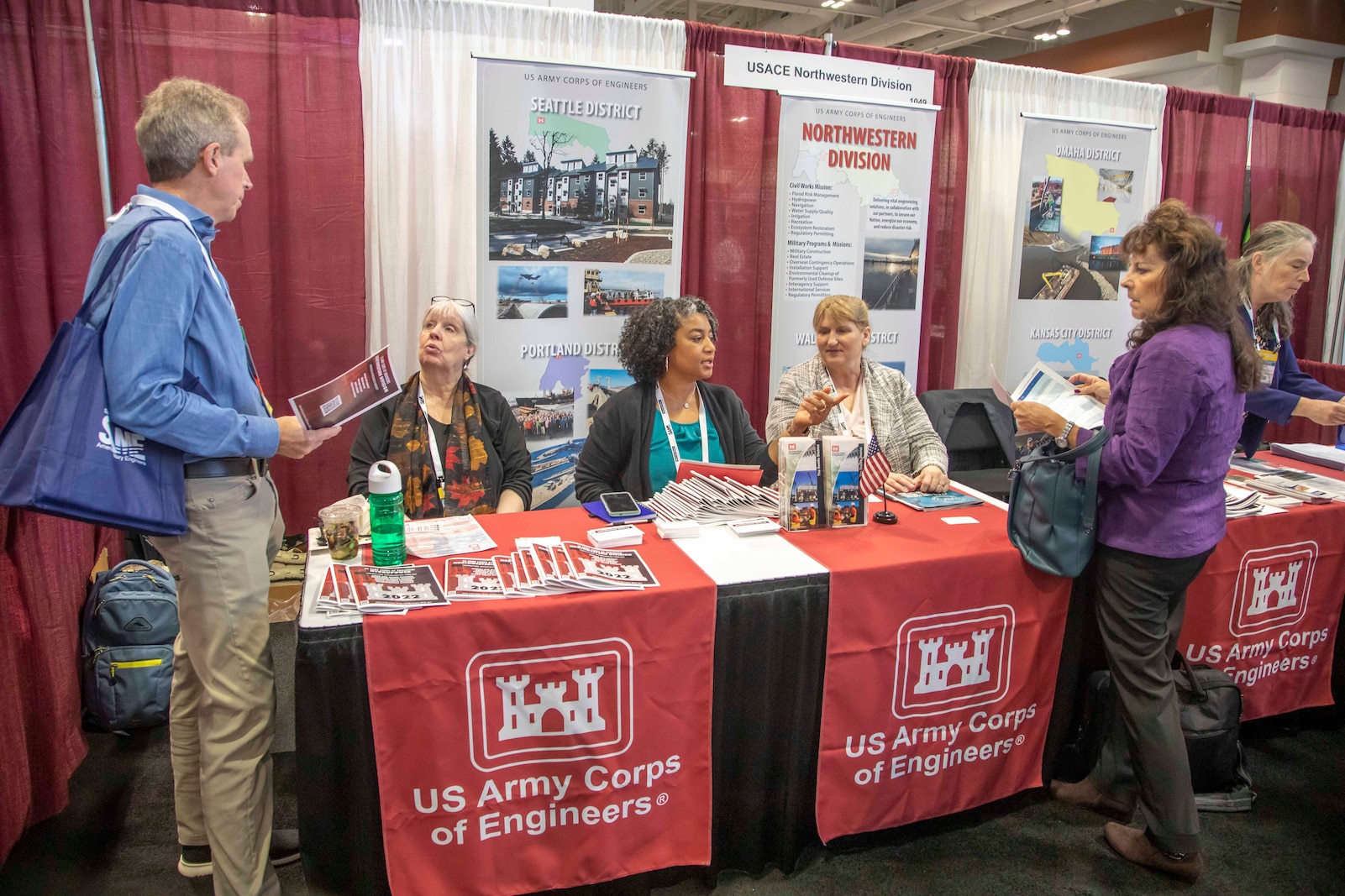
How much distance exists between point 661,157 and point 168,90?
2.30 metres

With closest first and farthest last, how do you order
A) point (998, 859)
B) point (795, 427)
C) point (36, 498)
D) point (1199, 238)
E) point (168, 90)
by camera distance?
point (36, 498), point (168, 90), point (1199, 238), point (998, 859), point (795, 427)

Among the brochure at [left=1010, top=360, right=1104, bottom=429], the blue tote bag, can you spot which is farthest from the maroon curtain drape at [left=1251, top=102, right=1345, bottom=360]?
the blue tote bag

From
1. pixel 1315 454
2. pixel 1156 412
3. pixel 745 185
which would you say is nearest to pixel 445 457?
pixel 1156 412

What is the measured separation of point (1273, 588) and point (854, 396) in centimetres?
134

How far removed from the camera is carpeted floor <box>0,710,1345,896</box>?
77.5 inches

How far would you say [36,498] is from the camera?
145 cm

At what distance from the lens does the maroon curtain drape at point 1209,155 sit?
500 cm

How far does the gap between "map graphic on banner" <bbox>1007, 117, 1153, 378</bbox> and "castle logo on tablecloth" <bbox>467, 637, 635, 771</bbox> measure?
3635 millimetres

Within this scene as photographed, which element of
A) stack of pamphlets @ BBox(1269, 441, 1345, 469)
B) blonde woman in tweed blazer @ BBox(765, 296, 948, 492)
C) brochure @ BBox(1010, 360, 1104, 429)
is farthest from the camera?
stack of pamphlets @ BBox(1269, 441, 1345, 469)

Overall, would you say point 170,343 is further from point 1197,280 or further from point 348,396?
point 1197,280

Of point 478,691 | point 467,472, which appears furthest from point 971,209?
point 478,691

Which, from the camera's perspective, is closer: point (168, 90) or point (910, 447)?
point (168, 90)

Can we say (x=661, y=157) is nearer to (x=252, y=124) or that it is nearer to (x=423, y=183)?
(x=423, y=183)

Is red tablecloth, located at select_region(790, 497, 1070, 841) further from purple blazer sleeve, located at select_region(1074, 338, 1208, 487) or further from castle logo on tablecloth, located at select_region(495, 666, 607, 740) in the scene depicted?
castle logo on tablecloth, located at select_region(495, 666, 607, 740)
